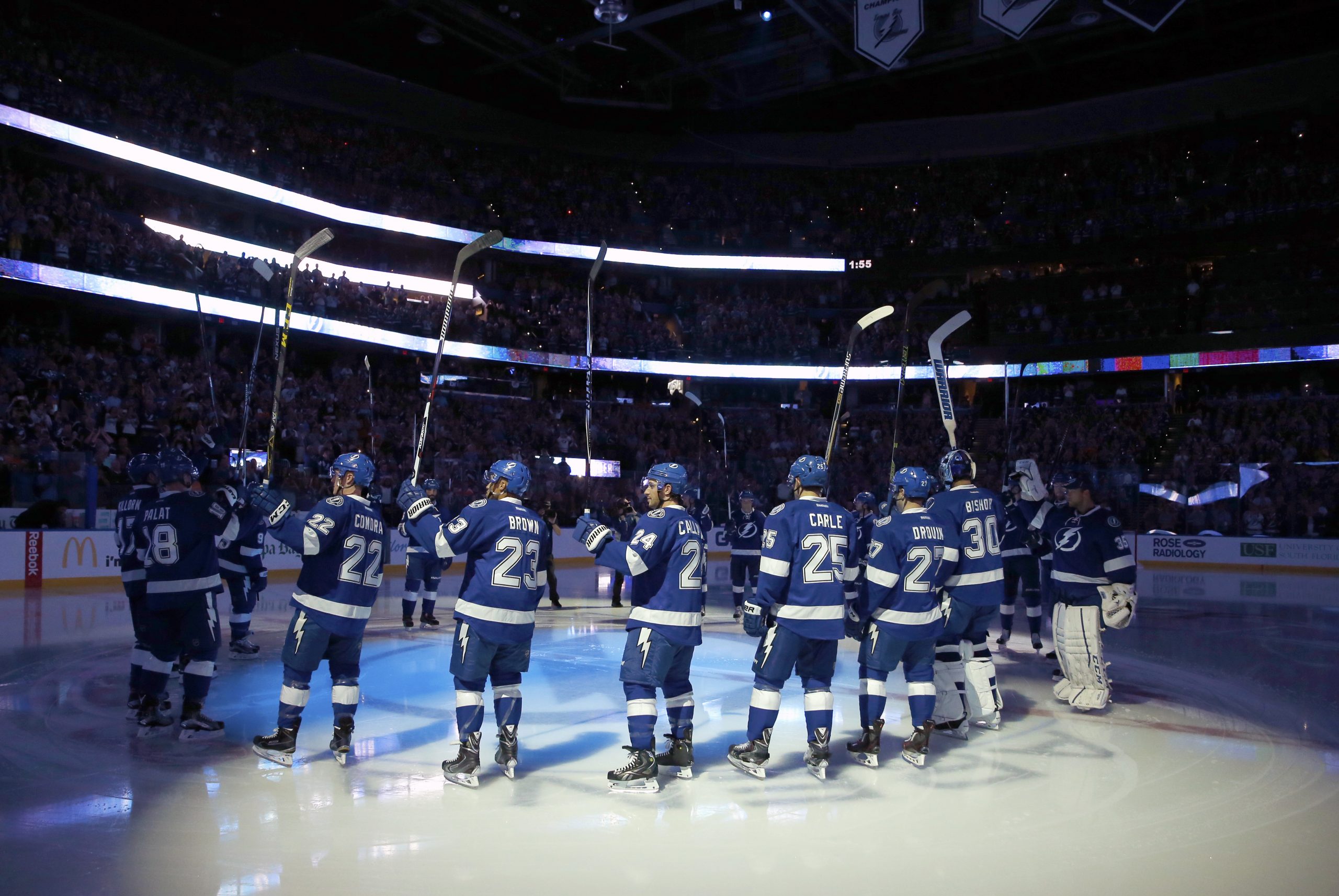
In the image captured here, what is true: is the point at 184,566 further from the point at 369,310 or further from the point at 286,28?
the point at 286,28

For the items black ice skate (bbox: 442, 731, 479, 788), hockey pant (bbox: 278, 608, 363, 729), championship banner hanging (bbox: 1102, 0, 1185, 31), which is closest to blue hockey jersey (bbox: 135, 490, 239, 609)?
hockey pant (bbox: 278, 608, 363, 729)

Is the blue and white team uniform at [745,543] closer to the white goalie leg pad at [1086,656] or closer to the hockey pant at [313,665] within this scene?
the white goalie leg pad at [1086,656]

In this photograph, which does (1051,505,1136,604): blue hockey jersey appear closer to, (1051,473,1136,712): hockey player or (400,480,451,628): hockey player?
(1051,473,1136,712): hockey player

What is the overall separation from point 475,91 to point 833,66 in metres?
11.2

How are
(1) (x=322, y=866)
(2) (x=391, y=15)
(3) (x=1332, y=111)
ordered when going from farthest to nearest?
1. (3) (x=1332, y=111)
2. (2) (x=391, y=15)
3. (1) (x=322, y=866)

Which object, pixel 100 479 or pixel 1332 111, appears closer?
pixel 100 479

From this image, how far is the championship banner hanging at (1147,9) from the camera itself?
12.6m

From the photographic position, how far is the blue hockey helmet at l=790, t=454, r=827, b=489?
607 cm

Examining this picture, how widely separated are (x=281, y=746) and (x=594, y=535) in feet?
7.42

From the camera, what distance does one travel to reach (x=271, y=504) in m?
6.01

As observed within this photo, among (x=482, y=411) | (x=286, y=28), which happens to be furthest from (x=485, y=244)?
(x=286, y=28)

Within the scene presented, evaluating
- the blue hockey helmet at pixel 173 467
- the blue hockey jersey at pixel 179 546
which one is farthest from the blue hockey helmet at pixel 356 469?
A: the blue hockey helmet at pixel 173 467

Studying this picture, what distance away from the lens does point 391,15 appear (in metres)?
25.6

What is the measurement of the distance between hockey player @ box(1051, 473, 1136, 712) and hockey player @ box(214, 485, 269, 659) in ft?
22.7
